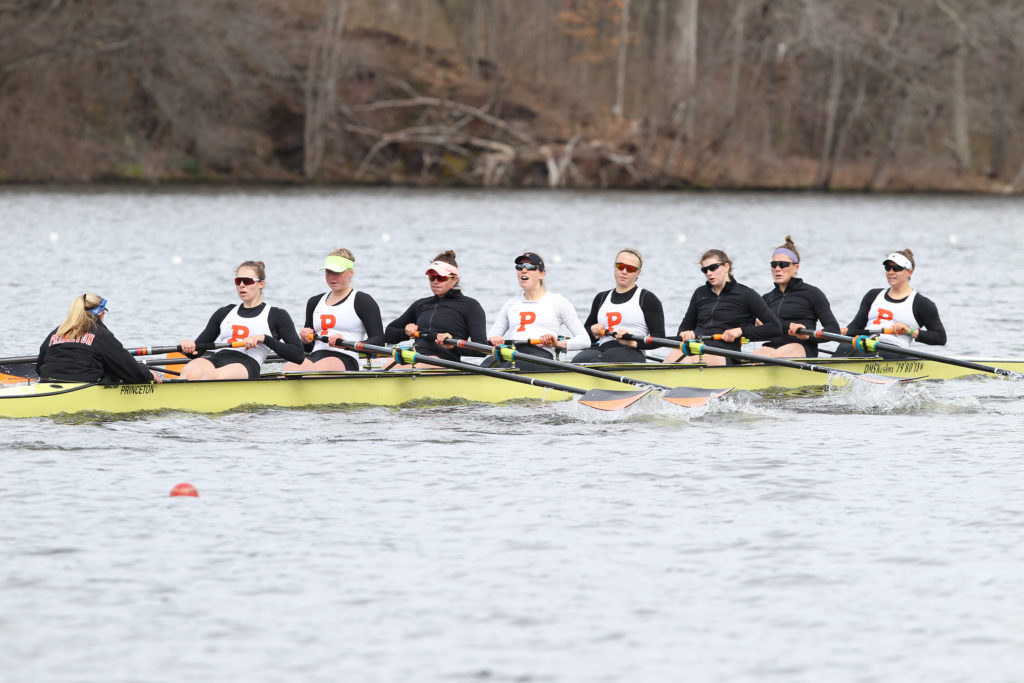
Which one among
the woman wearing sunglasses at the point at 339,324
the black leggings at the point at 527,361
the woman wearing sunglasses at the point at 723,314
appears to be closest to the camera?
the woman wearing sunglasses at the point at 339,324

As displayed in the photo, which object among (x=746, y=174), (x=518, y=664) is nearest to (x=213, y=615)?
(x=518, y=664)

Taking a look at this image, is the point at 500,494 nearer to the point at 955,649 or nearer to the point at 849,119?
the point at 955,649

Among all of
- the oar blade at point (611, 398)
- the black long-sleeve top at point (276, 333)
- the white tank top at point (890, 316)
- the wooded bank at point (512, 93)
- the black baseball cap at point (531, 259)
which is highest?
the wooded bank at point (512, 93)

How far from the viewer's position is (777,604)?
7.91m

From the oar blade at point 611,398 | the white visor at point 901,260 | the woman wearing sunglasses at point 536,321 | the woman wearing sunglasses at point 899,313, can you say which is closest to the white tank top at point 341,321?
the woman wearing sunglasses at point 536,321

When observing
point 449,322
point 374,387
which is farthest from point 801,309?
point 374,387

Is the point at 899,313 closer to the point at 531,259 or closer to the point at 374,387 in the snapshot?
the point at 531,259

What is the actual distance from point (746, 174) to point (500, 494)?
48.7 metres

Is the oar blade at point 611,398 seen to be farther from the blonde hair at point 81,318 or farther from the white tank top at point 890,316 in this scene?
the blonde hair at point 81,318

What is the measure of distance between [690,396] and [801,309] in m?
2.46

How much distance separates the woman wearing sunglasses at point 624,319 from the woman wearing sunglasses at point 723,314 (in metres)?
0.36

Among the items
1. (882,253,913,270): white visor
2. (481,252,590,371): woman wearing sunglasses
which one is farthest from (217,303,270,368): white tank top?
(882,253,913,270): white visor

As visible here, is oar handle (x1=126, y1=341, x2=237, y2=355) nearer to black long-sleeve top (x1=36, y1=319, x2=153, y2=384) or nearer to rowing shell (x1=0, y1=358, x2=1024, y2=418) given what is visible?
rowing shell (x1=0, y1=358, x2=1024, y2=418)

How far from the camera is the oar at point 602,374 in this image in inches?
516
